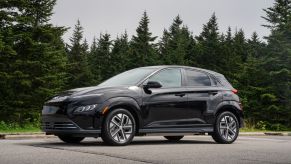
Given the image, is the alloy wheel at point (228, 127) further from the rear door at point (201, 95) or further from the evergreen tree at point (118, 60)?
the evergreen tree at point (118, 60)

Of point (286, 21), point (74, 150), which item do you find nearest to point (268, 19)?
point (286, 21)

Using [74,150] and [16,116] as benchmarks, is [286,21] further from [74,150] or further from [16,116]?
[74,150]

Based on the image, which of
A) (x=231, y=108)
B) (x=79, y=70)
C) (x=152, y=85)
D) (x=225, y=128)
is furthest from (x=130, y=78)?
(x=79, y=70)

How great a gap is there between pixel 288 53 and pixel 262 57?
Answer: 4.27 meters

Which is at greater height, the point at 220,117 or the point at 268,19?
the point at 268,19

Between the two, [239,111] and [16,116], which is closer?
[239,111]

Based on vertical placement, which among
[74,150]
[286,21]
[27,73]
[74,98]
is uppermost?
[286,21]

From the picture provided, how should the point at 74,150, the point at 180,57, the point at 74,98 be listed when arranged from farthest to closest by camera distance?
1. the point at 180,57
2. the point at 74,98
3. the point at 74,150

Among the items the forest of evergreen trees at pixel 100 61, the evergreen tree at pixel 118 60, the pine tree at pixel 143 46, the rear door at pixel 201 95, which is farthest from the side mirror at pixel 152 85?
the evergreen tree at pixel 118 60

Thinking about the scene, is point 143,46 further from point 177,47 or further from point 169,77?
point 169,77

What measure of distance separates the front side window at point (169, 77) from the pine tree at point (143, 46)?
219 ft

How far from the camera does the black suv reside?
10.3m

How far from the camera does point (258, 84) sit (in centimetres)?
5684

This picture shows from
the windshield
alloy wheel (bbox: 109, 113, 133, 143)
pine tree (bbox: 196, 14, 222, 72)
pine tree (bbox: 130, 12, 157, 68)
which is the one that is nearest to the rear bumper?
alloy wheel (bbox: 109, 113, 133, 143)
